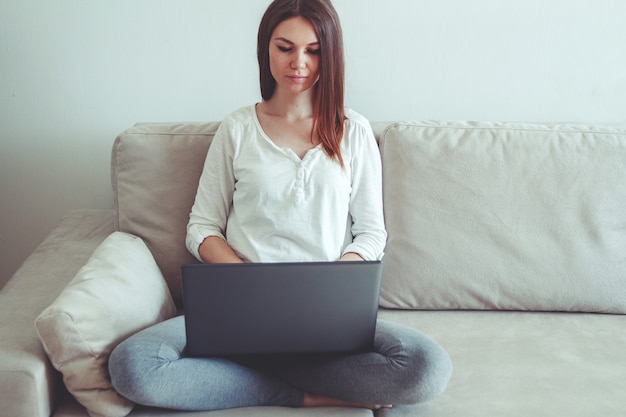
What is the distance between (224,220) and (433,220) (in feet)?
1.65

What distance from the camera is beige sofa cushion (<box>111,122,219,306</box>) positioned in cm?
169

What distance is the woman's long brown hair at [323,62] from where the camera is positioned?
5.00 feet

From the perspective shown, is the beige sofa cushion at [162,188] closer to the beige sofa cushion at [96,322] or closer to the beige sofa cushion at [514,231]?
the beige sofa cushion at [96,322]

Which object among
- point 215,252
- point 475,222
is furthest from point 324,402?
point 475,222

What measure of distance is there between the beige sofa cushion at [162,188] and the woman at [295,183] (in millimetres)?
75

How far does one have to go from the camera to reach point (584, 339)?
159 centimetres

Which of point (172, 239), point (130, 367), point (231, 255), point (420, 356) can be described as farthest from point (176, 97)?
point (420, 356)

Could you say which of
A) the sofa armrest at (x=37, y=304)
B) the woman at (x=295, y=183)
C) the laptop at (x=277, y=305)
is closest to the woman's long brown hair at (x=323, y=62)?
the woman at (x=295, y=183)

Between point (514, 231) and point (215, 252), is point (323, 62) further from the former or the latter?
point (514, 231)

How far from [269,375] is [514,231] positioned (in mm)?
707

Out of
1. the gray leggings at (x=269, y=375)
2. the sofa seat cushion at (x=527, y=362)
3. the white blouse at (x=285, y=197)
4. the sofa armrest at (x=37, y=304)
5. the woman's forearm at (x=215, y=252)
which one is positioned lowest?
the sofa seat cushion at (x=527, y=362)

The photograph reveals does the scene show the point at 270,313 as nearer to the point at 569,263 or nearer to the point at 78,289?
the point at 78,289

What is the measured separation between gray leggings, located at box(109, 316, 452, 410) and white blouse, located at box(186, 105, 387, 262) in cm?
28

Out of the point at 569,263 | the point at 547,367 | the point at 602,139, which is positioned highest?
the point at 602,139
